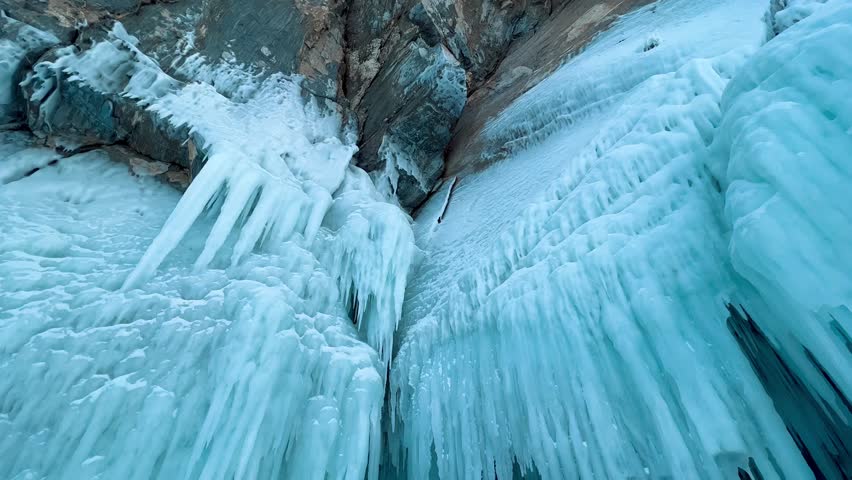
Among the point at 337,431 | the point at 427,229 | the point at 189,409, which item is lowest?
the point at 427,229

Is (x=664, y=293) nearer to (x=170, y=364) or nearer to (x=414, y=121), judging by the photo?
(x=170, y=364)

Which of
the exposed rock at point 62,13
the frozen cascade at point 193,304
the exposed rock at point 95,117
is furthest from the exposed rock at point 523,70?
the exposed rock at point 62,13

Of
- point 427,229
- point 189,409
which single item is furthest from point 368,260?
point 189,409

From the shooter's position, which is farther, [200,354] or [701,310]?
[200,354]

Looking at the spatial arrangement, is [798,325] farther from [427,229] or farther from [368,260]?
[427,229]

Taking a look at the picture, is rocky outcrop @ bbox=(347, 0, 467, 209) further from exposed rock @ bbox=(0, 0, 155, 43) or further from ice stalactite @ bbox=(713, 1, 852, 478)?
ice stalactite @ bbox=(713, 1, 852, 478)

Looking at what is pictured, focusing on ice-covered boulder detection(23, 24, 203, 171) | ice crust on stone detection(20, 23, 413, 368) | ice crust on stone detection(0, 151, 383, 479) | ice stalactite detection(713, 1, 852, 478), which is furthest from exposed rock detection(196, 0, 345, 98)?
Result: ice stalactite detection(713, 1, 852, 478)

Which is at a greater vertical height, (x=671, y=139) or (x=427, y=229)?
(x=671, y=139)
